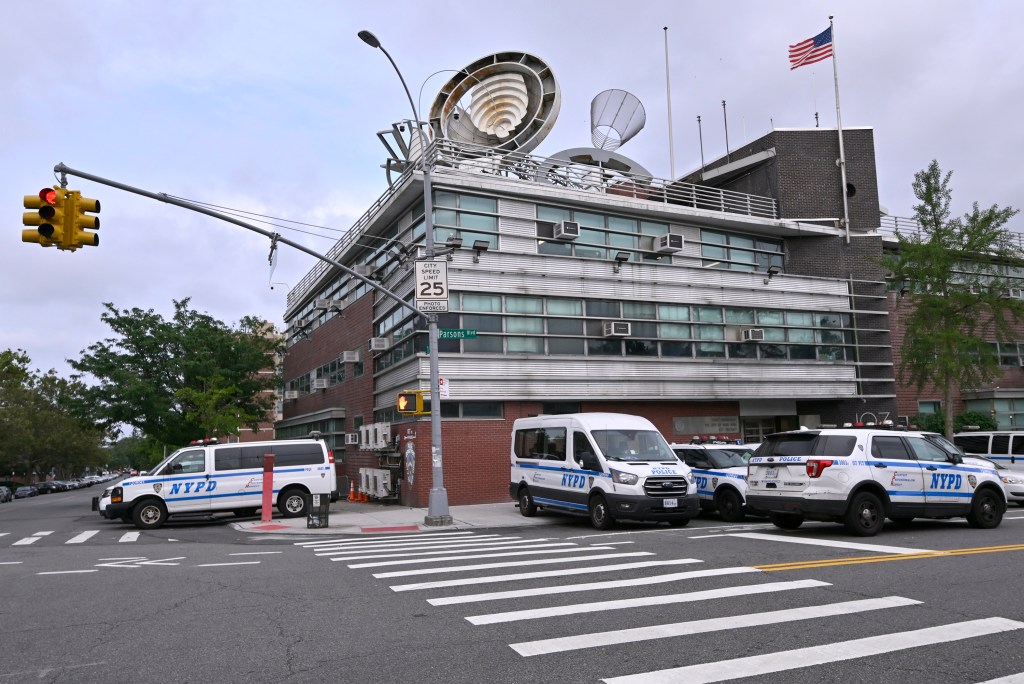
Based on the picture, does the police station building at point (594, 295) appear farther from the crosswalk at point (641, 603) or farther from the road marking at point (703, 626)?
the road marking at point (703, 626)

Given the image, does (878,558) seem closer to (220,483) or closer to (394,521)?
(394,521)

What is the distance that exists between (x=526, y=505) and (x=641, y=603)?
37.3 feet

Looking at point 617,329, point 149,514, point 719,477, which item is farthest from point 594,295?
point 149,514

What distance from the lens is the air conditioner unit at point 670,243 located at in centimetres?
2622

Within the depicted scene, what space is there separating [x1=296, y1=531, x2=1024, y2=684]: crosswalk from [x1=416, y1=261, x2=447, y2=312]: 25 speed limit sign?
7.06 m

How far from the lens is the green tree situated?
33.6 m

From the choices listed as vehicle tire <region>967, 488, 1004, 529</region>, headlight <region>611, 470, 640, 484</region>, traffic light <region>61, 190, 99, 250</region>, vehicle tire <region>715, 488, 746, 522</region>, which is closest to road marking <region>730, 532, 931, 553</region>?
headlight <region>611, 470, 640, 484</region>

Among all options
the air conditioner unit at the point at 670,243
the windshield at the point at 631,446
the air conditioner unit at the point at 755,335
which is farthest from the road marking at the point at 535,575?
the air conditioner unit at the point at 755,335

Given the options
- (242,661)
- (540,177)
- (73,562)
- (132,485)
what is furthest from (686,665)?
(540,177)

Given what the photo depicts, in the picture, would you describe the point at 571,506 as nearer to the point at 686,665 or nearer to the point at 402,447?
the point at 402,447

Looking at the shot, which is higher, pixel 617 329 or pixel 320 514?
pixel 617 329

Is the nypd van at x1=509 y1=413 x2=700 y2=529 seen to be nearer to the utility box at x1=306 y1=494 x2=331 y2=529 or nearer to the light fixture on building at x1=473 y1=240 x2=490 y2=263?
the utility box at x1=306 y1=494 x2=331 y2=529

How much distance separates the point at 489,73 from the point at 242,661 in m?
24.6

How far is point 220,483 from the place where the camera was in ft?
68.5
